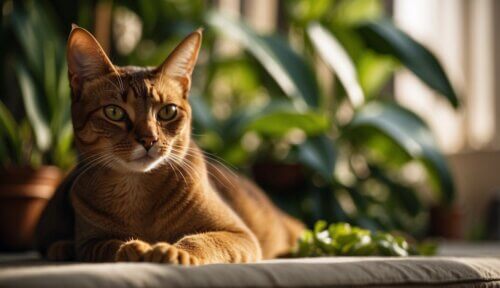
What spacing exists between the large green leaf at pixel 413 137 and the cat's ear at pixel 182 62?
109 cm

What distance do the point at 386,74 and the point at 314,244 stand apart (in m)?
1.48

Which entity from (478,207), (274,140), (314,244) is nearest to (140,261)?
(314,244)

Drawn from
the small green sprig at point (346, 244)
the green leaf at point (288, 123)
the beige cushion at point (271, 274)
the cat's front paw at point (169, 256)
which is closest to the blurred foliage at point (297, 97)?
the green leaf at point (288, 123)

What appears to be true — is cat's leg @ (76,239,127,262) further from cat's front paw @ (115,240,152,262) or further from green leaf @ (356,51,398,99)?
green leaf @ (356,51,398,99)

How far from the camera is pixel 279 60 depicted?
2.17 m

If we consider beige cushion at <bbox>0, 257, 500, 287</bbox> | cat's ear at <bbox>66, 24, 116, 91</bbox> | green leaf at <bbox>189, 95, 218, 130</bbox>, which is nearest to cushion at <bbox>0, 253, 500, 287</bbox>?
beige cushion at <bbox>0, 257, 500, 287</bbox>

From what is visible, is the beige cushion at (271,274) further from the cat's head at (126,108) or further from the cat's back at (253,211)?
the cat's back at (253,211)

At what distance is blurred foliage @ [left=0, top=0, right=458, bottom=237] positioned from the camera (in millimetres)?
1968

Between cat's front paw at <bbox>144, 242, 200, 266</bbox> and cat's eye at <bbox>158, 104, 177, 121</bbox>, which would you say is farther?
cat's eye at <bbox>158, 104, 177, 121</bbox>

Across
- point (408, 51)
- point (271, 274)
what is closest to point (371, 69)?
point (408, 51)

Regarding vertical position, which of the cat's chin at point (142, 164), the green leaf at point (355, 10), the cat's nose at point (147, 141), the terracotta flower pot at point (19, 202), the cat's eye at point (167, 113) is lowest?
the terracotta flower pot at point (19, 202)

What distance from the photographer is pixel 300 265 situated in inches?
36.8

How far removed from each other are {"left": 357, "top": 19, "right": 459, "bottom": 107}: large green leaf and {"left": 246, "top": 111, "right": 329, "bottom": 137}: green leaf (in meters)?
0.41

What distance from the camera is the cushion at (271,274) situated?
75 centimetres
